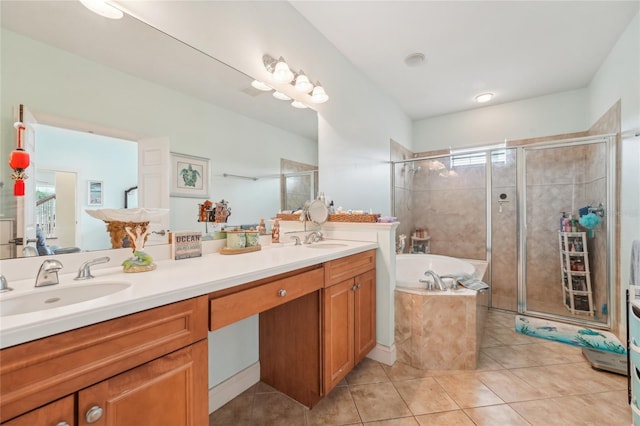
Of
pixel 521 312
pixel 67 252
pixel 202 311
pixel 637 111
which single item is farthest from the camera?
pixel 521 312

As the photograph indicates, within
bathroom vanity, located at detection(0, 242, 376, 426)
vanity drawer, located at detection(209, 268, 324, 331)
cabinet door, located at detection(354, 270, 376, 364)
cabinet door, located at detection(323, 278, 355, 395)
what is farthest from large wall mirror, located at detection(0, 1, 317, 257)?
cabinet door, located at detection(354, 270, 376, 364)

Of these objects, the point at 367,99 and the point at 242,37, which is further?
the point at 367,99

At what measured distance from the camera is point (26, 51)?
875 millimetres

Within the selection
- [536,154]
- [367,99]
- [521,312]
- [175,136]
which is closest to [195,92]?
[175,136]

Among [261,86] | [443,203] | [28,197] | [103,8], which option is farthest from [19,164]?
[443,203]

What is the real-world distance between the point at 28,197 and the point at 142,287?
1.84 feet

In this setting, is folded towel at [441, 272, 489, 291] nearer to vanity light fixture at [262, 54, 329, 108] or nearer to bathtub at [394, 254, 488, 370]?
bathtub at [394, 254, 488, 370]

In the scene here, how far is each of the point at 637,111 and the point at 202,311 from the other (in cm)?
306

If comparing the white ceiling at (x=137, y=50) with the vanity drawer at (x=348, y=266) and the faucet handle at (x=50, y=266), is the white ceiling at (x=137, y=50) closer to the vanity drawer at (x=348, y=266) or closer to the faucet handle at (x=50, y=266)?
the faucet handle at (x=50, y=266)

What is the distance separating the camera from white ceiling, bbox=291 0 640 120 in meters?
1.90

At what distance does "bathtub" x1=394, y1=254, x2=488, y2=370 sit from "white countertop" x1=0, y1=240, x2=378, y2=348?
2.98 feet

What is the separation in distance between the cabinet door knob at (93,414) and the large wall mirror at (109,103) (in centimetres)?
65

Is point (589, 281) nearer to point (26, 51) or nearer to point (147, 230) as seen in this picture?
point (147, 230)

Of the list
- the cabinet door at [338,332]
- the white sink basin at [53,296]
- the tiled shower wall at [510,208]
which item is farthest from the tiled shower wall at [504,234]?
the white sink basin at [53,296]
